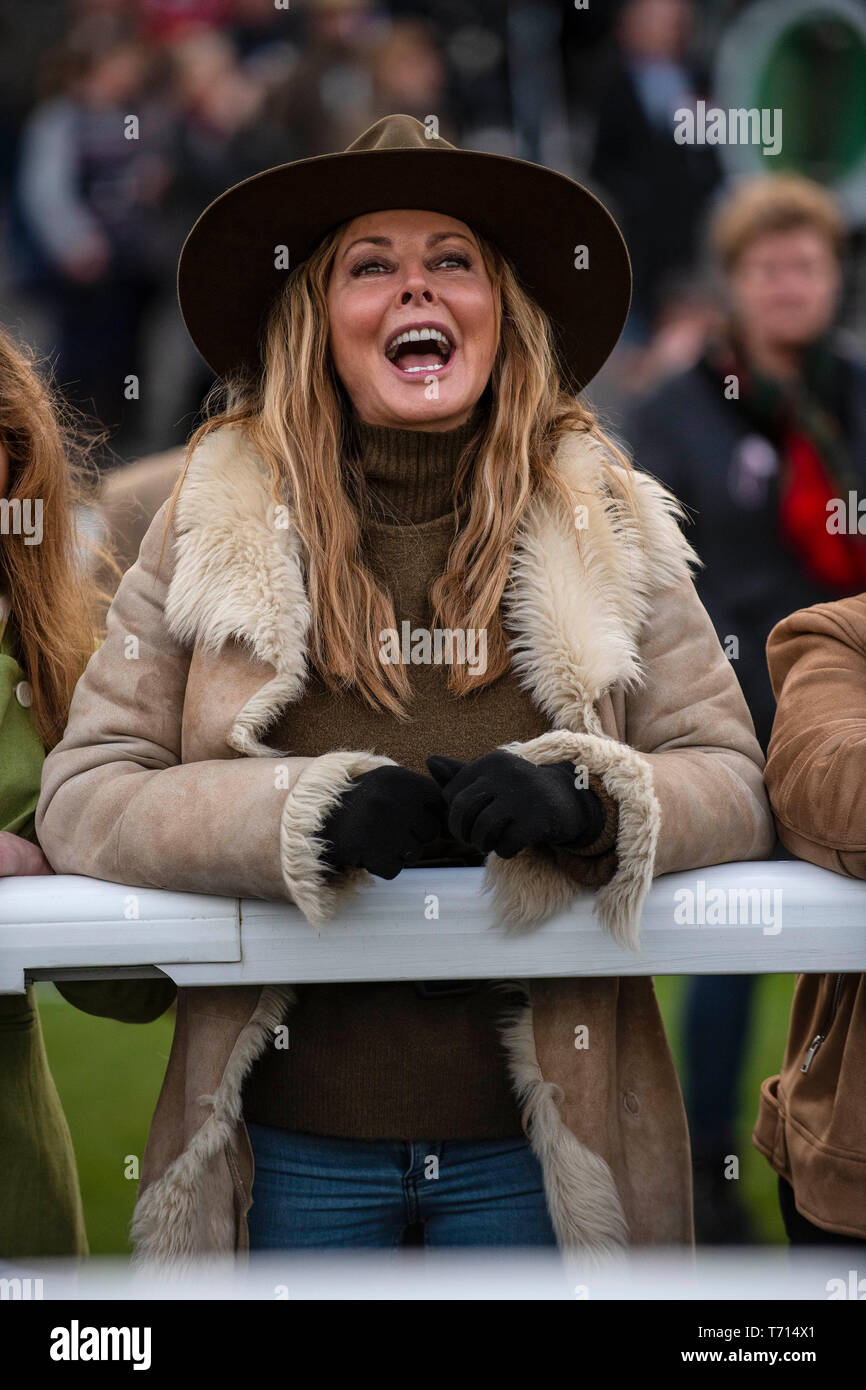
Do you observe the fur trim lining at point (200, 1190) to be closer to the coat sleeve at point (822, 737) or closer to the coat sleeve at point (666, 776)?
the coat sleeve at point (666, 776)

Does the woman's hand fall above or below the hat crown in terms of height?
below

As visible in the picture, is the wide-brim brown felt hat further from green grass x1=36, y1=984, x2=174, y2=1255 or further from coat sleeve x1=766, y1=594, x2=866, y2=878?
green grass x1=36, y1=984, x2=174, y2=1255

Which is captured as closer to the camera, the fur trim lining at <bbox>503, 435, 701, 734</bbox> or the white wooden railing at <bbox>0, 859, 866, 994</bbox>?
the white wooden railing at <bbox>0, 859, 866, 994</bbox>

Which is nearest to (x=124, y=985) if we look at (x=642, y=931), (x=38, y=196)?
(x=642, y=931)

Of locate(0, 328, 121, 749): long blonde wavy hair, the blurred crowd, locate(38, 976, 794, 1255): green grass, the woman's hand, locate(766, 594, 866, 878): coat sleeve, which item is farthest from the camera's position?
the blurred crowd

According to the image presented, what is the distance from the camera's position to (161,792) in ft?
4.96

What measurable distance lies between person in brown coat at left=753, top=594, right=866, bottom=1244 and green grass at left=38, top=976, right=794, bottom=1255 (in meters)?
1.18

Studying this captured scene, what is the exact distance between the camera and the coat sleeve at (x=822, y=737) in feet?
4.78

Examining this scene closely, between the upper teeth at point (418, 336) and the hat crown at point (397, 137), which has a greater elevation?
the hat crown at point (397, 137)

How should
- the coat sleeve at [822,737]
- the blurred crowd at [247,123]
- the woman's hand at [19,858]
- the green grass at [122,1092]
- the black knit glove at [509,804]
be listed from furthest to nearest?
1. the blurred crowd at [247,123]
2. the green grass at [122,1092]
3. the woman's hand at [19,858]
4. the coat sleeve at [822,737]
5. the black knit glove at [509,804]

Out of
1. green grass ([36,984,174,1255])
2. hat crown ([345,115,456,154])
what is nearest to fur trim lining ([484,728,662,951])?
hat crown ([345,115,456,154])

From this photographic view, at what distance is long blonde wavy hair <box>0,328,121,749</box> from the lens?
1.87 metres

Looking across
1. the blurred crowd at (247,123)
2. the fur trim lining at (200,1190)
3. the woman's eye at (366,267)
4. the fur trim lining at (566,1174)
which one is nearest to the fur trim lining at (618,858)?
the fur trim lining at (566,1174)

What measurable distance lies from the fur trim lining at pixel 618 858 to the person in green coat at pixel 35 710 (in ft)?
1.79
